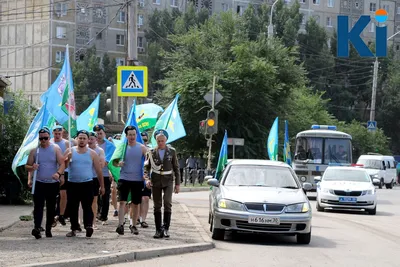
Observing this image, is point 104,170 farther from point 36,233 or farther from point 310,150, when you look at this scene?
point 310,150

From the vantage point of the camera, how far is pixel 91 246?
13.2 metres

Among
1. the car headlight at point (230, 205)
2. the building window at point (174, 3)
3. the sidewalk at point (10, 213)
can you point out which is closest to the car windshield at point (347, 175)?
the sidewalk at point (10, 213)

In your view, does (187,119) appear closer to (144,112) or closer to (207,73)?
(207,73)

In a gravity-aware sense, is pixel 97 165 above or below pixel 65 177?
above

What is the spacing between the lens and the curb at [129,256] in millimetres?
11102

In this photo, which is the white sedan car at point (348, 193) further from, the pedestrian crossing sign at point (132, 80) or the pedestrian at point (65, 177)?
the pedestrian at point (65, 177)

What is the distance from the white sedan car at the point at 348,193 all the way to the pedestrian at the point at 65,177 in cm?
1183

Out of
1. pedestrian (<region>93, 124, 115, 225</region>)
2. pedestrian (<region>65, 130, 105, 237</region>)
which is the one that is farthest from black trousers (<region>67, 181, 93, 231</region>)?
pedestrian (<region>93, 124, 115, 225</region>)

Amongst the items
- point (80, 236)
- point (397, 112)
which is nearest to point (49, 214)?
point (80, 236)

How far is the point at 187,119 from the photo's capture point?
5619 cm

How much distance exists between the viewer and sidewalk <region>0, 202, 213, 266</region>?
1149 cm

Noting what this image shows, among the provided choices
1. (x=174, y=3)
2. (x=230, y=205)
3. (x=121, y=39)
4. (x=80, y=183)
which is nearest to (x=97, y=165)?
(x=80, y=183)

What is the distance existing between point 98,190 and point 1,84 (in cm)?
1347

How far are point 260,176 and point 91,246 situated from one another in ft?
16.2
